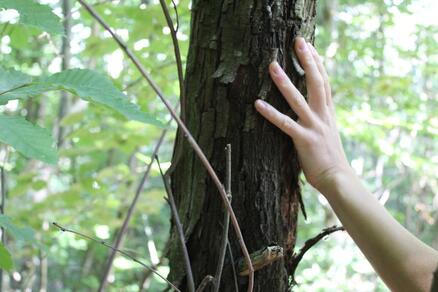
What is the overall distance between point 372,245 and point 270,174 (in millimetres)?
235

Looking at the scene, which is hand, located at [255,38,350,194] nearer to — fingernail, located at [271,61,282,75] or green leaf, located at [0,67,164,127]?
fingernail, located at [271,61,282,75]

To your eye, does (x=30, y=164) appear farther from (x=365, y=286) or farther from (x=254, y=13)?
(x=365, y=286)

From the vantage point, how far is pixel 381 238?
910mm

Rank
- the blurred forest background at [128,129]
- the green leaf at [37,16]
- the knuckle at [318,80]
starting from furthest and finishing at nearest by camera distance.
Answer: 1. the blurred forest background at [128,129]
2. the knuckle at [318,80]
3. the green leaf at [37,16]

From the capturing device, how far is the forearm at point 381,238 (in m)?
0.88

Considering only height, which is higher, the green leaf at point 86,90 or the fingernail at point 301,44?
the fingernail at point 301,44

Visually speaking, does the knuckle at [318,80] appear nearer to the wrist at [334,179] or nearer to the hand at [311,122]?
the hand at [311,122]

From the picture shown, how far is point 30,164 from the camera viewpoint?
336 cm

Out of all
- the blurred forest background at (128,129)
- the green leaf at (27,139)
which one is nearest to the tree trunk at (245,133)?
the blurred forest background at (128,129)

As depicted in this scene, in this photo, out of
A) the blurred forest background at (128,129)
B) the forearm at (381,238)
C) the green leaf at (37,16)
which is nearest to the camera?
the green leaf at (37,16)

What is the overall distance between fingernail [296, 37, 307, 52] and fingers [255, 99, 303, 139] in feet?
0.44

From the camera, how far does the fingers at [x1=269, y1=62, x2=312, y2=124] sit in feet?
3.06

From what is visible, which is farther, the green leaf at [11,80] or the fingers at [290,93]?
the fingers at [290,93]

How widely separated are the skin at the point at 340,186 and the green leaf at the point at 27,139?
45 cm
